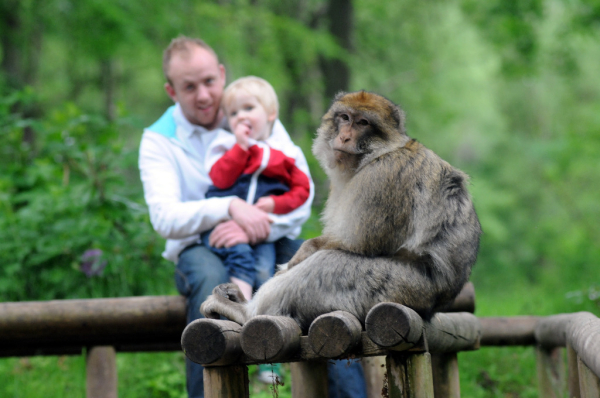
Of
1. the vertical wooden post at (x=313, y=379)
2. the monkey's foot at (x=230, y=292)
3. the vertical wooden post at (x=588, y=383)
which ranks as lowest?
the vertical wooden post at (x=588, y=383)

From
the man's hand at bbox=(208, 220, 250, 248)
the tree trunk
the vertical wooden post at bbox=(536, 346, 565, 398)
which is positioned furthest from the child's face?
the tree trunk

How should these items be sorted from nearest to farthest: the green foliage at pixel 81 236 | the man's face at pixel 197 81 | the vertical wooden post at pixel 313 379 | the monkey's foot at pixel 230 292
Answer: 1. the monkey's foot at pixel 230 292
2. the vertical wooden post at pixel 313 379
3. the man's face at pixel 197 81
4. the green foliage at pixel 81 236

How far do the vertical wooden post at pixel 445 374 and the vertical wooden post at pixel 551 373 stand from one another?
91 cm

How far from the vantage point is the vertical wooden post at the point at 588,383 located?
98.0 inches

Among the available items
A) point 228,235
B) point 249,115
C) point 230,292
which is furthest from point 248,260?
point 249,115

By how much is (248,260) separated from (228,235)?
0.16 metres

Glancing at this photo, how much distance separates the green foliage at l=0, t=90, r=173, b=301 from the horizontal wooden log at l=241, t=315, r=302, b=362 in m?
2.48

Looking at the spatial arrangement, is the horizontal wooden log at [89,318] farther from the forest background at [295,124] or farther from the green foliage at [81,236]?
the green foliage at [81,236]

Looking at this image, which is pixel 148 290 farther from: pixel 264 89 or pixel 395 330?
pixel 395 330

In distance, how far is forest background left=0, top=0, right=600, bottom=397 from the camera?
15.0 ft

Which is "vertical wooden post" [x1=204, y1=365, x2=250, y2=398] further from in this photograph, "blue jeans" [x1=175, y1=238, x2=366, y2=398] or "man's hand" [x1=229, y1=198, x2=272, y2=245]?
"man's hand" [x1=229, y1=198, x2=272, y2=245]

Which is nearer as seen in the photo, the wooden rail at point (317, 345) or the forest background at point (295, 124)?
the wooden rail at point (317, 345)

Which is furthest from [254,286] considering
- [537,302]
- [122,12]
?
[122,12]

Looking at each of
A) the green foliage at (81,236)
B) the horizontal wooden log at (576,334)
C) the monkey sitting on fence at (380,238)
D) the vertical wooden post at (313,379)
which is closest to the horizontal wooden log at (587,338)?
the horizontal wooden log at (576,334)
